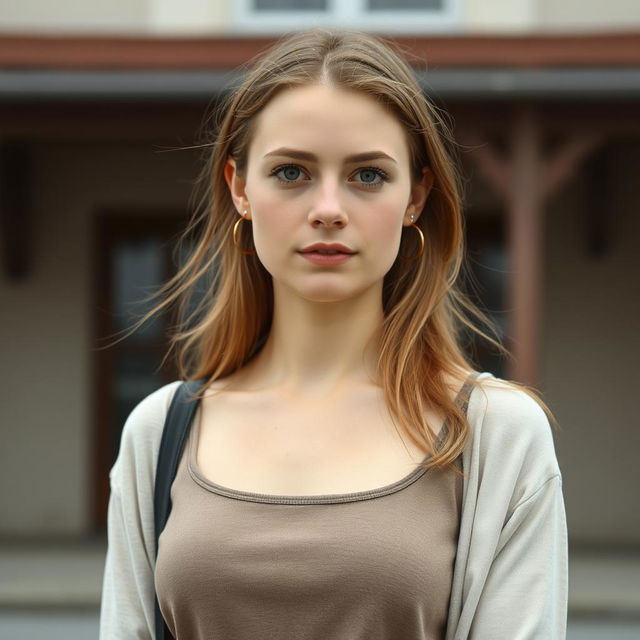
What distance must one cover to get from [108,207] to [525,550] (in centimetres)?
804

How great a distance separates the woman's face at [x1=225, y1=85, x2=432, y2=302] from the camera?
172 centimetres

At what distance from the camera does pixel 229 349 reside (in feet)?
6.59

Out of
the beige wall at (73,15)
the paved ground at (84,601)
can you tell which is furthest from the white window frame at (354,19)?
the paved ground at (84,601)

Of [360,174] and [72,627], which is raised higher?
[360,174]

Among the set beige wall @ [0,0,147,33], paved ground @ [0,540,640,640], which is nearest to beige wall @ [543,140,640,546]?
paved ground @ [0,540,640,640]

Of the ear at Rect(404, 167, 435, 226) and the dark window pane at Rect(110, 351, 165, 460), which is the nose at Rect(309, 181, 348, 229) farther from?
the dark window pane at Rect(110, 351, 165, 460)

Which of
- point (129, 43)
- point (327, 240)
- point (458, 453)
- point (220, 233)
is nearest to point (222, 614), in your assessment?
point (458, 453)

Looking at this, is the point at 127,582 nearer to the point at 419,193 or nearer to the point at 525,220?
the point at 419,193

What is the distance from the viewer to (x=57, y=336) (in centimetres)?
938

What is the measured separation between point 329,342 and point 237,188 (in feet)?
0.96

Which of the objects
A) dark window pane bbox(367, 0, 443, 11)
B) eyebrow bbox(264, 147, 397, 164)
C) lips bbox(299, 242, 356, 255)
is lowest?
lips bbox(299, 242, 356, 255)

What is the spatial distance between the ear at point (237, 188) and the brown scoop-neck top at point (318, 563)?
0.48 meters

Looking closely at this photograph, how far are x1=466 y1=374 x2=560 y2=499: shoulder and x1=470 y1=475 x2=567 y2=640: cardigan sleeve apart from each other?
3 cm

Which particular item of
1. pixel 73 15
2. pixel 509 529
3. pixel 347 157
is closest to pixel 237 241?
pixel 347 157
